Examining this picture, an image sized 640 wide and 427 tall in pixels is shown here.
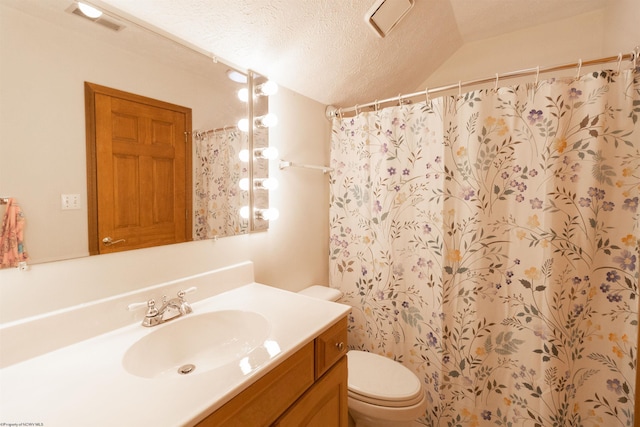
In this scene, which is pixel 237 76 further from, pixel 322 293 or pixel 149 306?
pixel 322 293

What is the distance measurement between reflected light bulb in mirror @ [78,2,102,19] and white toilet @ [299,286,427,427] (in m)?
1.69

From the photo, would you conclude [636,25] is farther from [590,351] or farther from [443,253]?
[590,351]

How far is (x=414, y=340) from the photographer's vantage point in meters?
1.57

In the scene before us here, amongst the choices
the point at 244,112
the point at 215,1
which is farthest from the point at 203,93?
the point at 215,1

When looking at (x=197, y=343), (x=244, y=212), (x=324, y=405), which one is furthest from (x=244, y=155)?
(x=324, y=405)

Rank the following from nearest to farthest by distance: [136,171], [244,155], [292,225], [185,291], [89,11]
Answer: [89,11]
[136,171]
[185,291]
[244,155]
[292,225]

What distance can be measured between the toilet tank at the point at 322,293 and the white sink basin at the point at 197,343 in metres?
0.63

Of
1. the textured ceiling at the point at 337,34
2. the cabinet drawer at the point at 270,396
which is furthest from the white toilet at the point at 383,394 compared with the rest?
the textured ceiling at the point at 337,34

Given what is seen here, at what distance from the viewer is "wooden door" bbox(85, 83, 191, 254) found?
2.83 ft

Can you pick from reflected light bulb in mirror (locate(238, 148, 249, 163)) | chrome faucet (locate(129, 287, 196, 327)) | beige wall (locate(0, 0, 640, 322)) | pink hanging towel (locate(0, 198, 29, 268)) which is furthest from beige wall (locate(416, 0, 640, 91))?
pink hanging towel (locate(0, 198, 29, 268))

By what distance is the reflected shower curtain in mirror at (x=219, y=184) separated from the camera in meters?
1.16

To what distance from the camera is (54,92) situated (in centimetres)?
77

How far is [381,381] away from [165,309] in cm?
101

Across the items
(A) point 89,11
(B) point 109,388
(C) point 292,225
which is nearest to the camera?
(B) point 109,388
